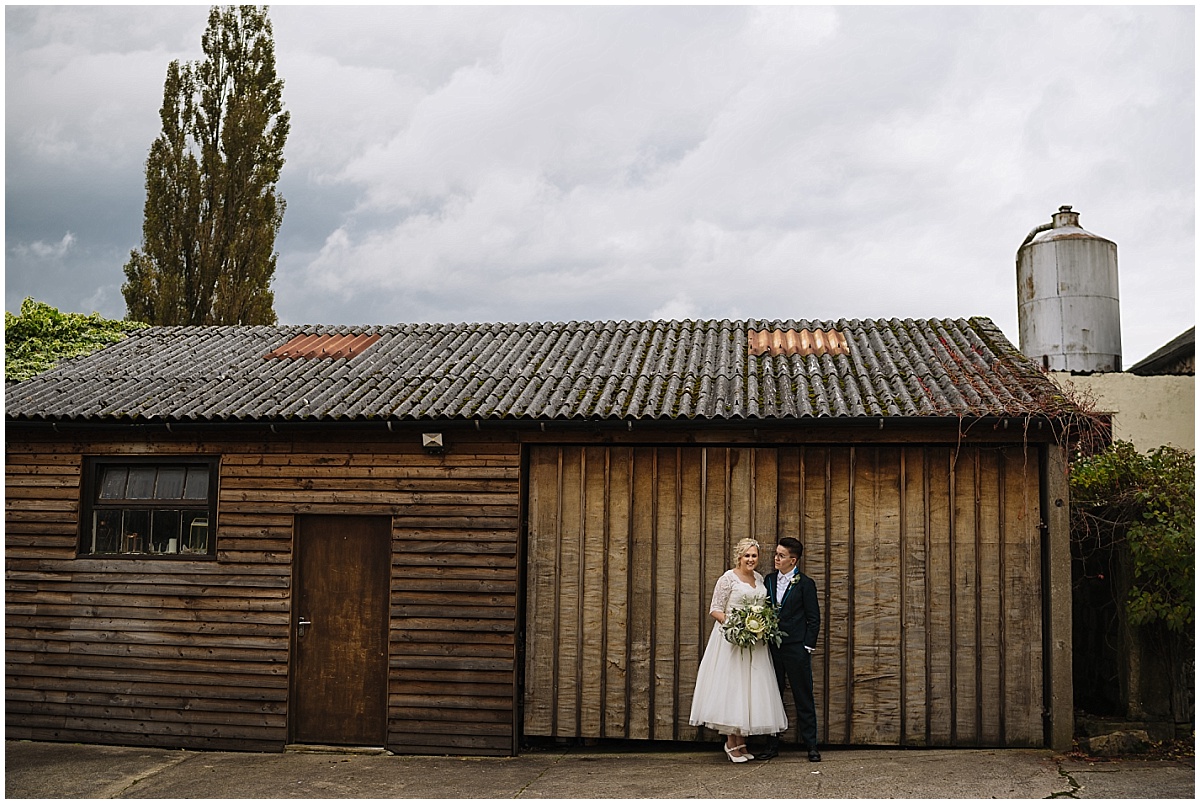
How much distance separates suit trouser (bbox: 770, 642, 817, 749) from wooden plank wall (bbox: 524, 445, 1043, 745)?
414 millimetres

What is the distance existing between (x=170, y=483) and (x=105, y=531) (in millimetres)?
871

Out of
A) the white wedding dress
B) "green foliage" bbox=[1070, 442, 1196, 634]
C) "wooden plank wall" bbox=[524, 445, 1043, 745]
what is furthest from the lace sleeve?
"green foliage" bbox=[1070, 442, 1196, 634]

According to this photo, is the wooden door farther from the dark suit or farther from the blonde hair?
the dark suit

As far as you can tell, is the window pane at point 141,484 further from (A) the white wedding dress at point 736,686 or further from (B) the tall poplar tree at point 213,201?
(B) the tall poplar tree at point 213,201

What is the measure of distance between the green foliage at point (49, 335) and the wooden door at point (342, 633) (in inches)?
200

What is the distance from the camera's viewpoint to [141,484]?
975cm

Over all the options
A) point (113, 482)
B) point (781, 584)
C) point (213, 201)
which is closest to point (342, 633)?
point (113, 482)

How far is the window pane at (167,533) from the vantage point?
9648mm

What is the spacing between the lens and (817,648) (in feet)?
28.5

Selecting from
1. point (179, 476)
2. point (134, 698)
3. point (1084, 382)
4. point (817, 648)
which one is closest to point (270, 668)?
point (134, 698)

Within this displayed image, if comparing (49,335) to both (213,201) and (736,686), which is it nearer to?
(736,686)

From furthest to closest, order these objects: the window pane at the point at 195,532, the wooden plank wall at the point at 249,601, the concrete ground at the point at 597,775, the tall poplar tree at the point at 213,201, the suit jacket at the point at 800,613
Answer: the tall poplar tree at the point at 213,201 < the window pane at the point at 195,532 < the wooden plank wall at the point at 249,601 < the suit jacket at the point at 800,613 < the concrete ground at the point at 597,775

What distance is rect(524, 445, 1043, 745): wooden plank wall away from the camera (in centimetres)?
858

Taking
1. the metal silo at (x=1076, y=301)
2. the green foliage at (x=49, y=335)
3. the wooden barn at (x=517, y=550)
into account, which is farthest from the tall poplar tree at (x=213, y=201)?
the metal silo at (x=1076, y=301)
